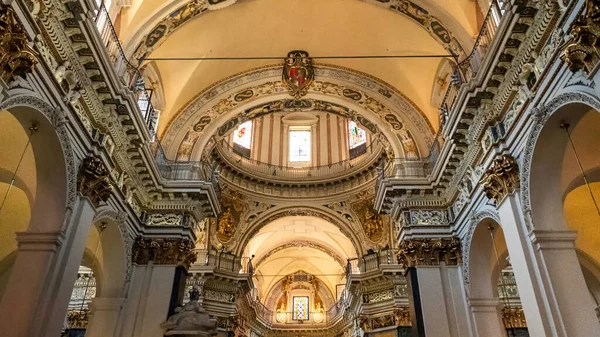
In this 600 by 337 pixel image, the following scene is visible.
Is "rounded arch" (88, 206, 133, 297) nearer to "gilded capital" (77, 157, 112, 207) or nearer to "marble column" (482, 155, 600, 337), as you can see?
"gilded capital" (77, 157, 112, 207)

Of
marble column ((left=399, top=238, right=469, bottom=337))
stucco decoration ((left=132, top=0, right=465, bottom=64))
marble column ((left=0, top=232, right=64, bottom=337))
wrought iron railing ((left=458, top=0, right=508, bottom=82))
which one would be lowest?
marble column ((left=0, top=232, right=64, bottom=337))

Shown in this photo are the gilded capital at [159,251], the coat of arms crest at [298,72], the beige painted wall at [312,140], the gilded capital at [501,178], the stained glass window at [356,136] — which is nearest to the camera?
the gilded capital at [501,178]

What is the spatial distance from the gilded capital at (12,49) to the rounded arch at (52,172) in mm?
1073

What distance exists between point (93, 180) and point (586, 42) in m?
7.34

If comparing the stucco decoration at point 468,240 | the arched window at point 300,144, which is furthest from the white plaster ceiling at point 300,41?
the arched window at point 300,144

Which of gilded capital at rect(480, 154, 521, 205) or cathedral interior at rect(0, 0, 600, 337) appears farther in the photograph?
gilded capital at rect(480, 154, 521, 205)

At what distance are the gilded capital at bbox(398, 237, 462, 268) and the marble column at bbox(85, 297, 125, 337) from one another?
6538 millimetres

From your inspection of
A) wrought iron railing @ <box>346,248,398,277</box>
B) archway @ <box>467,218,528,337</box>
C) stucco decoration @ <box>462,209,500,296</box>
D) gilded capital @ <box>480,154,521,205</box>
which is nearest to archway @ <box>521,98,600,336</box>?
gilded capital @ <box>480,154,521,205</box>

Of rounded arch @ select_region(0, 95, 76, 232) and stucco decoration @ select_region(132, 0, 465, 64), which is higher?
stucco decoration @ select_region(132, 0, 465, 64)

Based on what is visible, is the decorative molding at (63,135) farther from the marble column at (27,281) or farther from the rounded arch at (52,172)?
the marble column at (27,281)

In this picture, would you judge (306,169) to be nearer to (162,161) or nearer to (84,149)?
(162,161)

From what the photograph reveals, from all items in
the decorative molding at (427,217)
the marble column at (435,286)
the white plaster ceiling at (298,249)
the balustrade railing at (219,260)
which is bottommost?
the marble column at (435,286)

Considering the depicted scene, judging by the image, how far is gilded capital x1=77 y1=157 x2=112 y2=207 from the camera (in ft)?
24.4

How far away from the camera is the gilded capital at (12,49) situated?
512 centimetres
